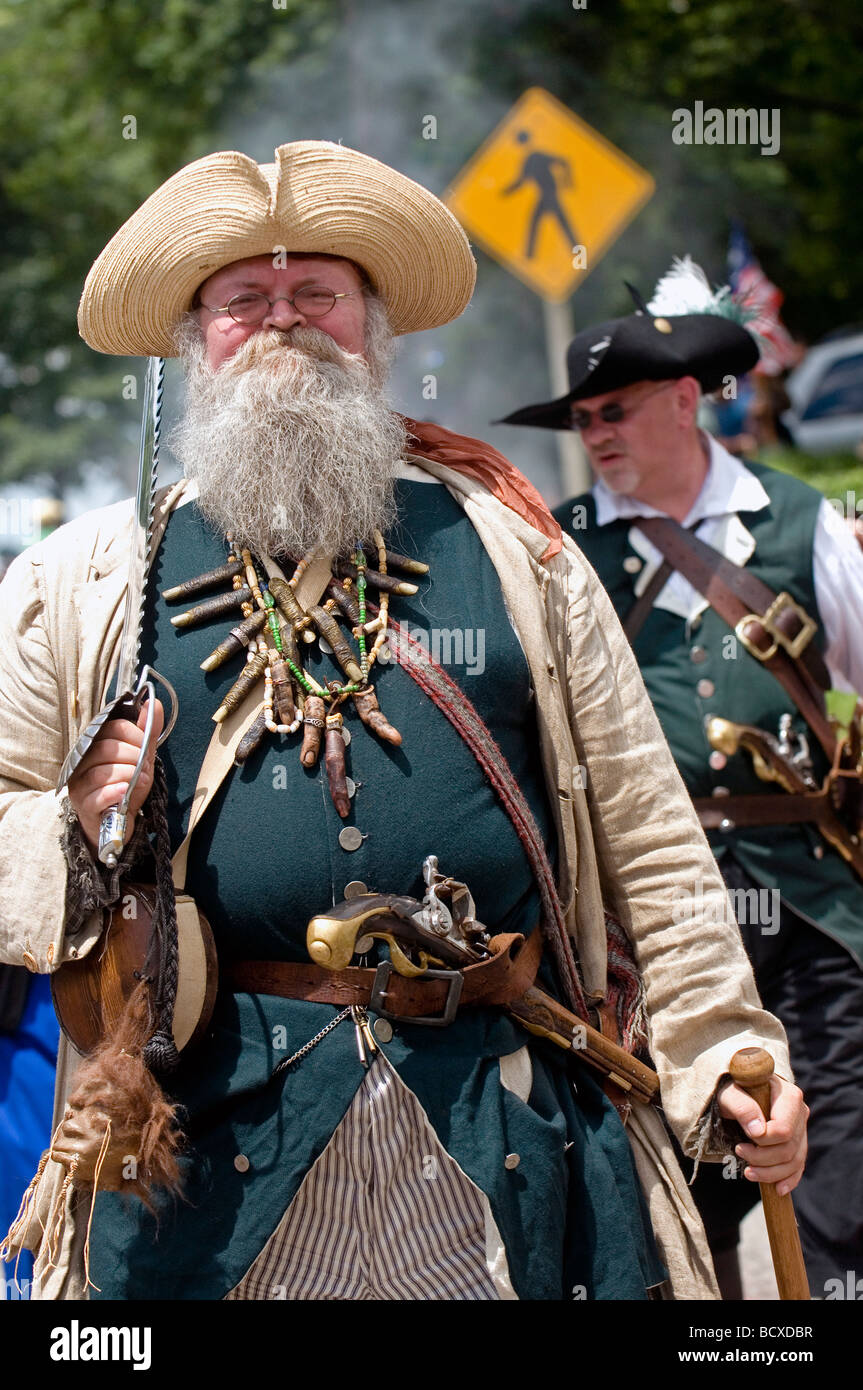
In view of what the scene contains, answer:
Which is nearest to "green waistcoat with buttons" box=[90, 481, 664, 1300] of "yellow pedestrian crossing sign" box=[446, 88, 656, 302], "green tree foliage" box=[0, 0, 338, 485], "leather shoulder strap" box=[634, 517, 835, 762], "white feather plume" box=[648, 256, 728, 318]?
"leather shoulder strap" box=[634, 517, 835, 762]

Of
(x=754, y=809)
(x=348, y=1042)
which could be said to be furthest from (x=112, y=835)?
(x=754, y=809)

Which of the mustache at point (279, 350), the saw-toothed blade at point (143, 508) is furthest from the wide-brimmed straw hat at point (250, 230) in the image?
the saw-toothed blade at point (143, 508)

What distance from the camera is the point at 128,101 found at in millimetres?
20625

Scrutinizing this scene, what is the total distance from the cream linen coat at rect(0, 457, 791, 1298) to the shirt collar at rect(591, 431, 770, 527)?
1764 mm

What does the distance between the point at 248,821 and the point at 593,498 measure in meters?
2.54

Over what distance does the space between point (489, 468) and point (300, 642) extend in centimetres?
60

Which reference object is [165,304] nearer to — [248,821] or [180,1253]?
[248,821]

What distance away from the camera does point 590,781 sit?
9.85 ft

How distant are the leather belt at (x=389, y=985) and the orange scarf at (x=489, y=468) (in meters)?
0.81

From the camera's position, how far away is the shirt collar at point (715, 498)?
477 cm

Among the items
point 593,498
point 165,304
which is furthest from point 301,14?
point 165,304

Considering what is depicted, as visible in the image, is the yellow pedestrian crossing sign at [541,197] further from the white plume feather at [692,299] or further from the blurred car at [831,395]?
the blurred car at [831,395]

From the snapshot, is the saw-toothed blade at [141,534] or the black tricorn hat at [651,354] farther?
the black tricorn hat at [651,354]

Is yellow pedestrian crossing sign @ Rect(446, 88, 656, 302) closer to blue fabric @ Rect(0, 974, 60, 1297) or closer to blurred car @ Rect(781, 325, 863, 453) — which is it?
blue fabric @ Rect(0, 974, 60, 1297)
